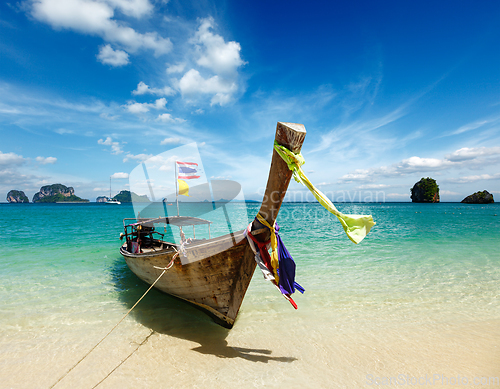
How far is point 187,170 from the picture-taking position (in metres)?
7.59

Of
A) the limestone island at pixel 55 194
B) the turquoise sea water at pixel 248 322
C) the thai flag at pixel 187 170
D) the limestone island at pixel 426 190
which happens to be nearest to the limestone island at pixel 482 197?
the limestone island at pixel 426 190

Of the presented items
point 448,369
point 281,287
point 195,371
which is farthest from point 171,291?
point 448,369

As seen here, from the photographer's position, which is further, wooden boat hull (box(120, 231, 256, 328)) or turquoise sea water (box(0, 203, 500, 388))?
wooden boat hull (box(120, 231, 256, 328))

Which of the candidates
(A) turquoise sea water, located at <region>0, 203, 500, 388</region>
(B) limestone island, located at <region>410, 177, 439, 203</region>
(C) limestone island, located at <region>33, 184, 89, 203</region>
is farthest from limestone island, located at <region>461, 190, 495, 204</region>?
(C) limestone island, located at <region>33, 184, 89, 203</region>

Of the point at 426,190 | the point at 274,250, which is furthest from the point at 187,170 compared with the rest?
the point at 426,190

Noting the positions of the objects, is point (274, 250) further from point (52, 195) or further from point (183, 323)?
point (52, 195)

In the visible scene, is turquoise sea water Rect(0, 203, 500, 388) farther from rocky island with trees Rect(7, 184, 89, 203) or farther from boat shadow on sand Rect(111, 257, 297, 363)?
Answer: rocky island with trees Rect(7, 184, 89, 203)

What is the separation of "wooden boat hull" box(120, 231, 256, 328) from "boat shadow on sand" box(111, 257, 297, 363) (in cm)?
42

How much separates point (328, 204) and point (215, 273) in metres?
3.11

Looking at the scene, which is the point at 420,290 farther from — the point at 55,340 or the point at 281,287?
the point at 55,340

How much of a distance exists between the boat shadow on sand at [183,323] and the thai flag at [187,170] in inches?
154

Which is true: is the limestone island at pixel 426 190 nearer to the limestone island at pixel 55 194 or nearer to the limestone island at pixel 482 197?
the limestone island at pixel 482 197

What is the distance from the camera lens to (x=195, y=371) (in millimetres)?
4270

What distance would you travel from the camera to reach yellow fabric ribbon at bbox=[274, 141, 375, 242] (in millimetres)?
3199
